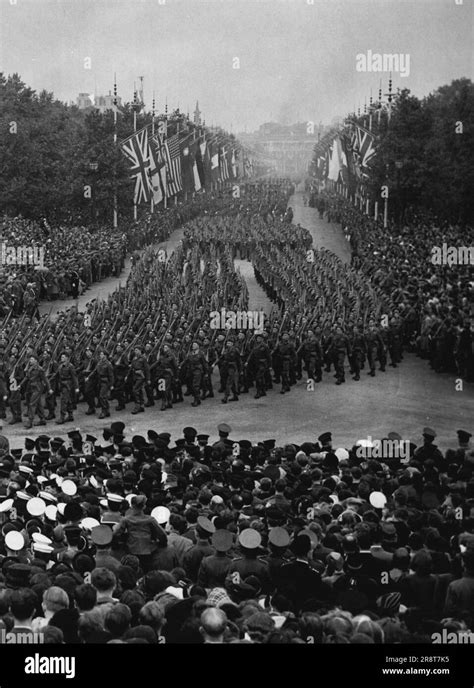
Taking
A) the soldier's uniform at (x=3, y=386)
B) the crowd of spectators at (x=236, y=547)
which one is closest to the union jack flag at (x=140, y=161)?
the soldier's uniform at (x=3, y=386)

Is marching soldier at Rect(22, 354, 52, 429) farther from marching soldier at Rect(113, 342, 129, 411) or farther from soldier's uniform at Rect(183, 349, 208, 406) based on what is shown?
soldier's uniform at Rect(183, 349, 208, 406)

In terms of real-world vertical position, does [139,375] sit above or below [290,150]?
below

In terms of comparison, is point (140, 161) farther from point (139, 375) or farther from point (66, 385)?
point (66, 385)

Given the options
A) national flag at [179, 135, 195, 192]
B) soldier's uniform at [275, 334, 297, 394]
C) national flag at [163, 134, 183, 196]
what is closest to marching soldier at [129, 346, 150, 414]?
soldier's uniform at [275, 334, 297, 394]

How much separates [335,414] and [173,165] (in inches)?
1334

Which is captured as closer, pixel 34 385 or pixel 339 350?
pixel 34 385

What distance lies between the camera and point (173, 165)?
5106 centimetres

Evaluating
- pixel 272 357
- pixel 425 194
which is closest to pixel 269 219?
pixel 425 194

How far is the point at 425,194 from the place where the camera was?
44.5m

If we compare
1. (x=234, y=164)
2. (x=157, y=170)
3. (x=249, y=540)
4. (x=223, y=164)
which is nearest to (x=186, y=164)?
(x=157, y=170)

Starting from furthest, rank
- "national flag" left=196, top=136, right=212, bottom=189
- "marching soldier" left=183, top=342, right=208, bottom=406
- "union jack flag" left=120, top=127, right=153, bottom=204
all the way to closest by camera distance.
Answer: "national flag" left=196, top=136, right=212, bottom=189
"union jack flag" left=120, top=127, right=153, bottom=204
"marching soldier" left=183, top=342, right=208, bottom=406

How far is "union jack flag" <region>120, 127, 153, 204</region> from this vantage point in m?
41.7

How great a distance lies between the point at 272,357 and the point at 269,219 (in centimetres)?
3209

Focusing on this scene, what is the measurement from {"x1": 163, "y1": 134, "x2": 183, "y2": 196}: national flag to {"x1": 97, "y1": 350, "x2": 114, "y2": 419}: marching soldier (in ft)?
99.7
